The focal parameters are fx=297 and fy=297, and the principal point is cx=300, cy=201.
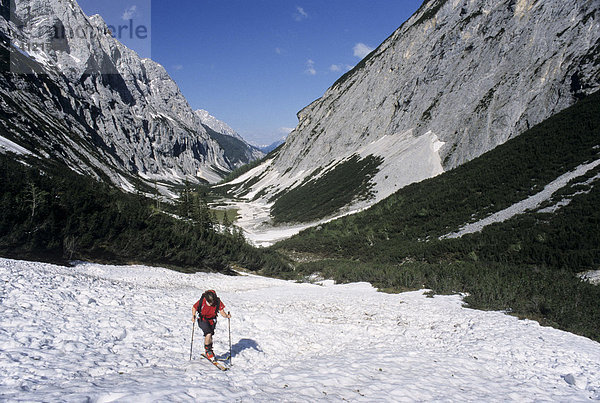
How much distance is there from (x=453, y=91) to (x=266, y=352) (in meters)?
69.5

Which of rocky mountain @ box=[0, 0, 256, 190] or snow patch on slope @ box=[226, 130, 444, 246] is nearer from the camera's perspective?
snow patch on slope @ box=[226, 130, 444, 246]

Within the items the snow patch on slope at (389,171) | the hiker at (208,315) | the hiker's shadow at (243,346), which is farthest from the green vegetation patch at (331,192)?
the hiker at (208,315)

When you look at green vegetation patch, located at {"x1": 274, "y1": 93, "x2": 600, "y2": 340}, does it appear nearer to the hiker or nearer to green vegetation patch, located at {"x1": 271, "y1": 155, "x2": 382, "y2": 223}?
the hiker

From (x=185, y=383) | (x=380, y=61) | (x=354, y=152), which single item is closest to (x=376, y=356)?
(x=185, y=383)

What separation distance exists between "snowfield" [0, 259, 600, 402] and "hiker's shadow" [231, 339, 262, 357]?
0.07 m

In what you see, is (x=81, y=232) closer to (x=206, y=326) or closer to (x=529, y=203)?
(x=206, y=326)

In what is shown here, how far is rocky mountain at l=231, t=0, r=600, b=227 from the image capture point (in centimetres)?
4519

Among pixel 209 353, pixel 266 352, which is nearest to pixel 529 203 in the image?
pixel 266 352

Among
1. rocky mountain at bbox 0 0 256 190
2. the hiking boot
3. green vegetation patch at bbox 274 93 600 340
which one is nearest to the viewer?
the hiking boot

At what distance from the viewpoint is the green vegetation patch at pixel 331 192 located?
2440 inches

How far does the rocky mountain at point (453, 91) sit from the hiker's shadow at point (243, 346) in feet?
Answer: 166

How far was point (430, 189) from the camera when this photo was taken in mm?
44469

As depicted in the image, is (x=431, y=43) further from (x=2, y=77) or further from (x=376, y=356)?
(x=2, y=77)

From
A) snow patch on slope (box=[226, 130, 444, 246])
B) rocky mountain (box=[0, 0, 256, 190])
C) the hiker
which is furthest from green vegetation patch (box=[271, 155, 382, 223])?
rocky mountain (box=[0, 0, 256, 190])
